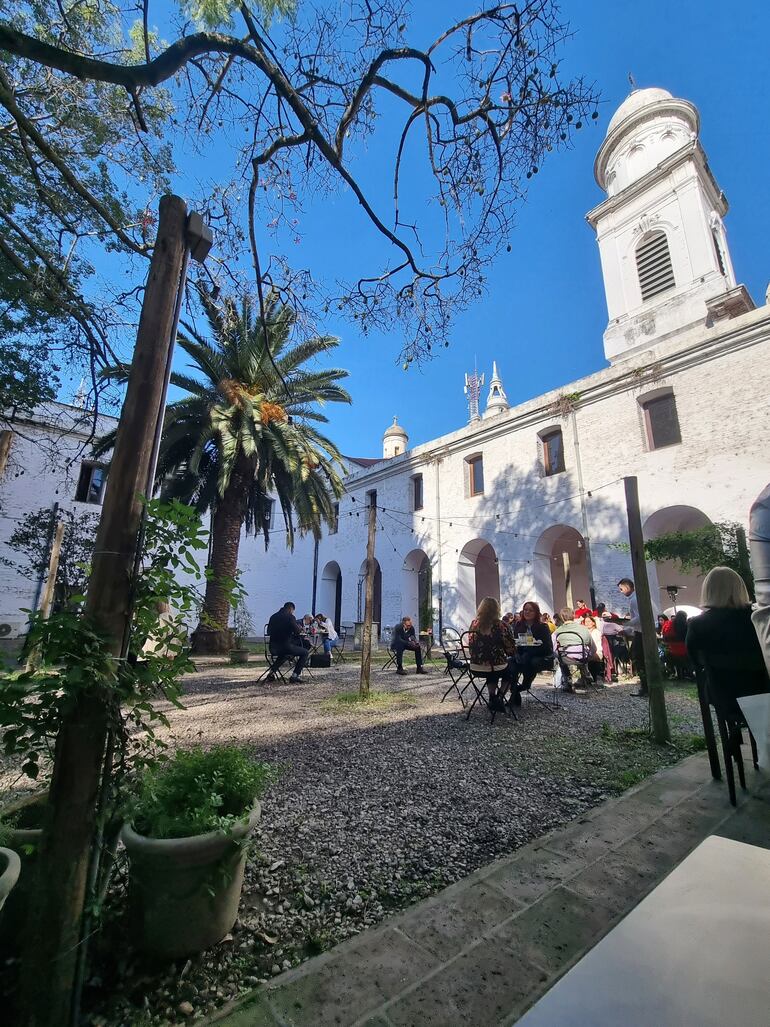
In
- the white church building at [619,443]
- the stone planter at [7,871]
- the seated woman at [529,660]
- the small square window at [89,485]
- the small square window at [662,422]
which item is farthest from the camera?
the small square window at [89,485]

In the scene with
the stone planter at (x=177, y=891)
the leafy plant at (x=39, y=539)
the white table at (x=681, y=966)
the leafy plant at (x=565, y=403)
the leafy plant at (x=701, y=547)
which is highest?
the leafy plant at (x=565, y=403)

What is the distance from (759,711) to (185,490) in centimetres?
1329

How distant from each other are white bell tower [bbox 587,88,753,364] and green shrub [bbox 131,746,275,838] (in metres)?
17.9

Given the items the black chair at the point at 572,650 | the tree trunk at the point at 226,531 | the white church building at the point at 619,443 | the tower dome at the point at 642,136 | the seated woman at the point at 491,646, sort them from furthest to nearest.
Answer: the tower dome at the point at 642,136, the tree trunk at the point at 226,531, the white church building at the point at 619,443, the black chair at the point at 572,650, the seated woman at the point at 491,646

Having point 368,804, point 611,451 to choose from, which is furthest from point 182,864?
point 611,451

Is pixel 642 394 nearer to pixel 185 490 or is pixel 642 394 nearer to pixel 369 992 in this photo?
pixel 185 490

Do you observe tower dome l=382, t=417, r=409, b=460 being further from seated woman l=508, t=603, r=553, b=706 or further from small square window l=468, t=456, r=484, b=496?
seated woman l=508, t=603, r=553, b=706

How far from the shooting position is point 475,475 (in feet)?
62.1

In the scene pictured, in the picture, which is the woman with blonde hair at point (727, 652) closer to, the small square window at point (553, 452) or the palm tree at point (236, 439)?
the palm tree at point (236, 439)

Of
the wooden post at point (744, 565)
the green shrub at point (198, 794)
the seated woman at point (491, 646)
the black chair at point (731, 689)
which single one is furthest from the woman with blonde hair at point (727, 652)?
the wooden post at point (744, 565)

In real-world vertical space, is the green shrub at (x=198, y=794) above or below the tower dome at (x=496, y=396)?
below

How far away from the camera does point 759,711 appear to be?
2049 millimetres

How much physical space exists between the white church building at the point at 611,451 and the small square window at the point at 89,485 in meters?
0.12

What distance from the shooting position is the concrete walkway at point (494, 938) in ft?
4.75
